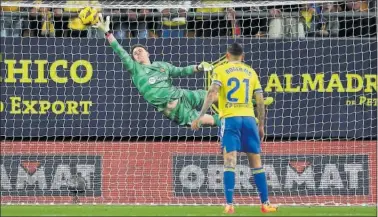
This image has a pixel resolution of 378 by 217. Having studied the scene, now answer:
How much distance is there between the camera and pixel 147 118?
672 inches

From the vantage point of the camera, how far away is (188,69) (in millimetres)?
16844

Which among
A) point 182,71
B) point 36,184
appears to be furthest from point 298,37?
point 36,184

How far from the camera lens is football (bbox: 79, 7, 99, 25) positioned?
16094mm

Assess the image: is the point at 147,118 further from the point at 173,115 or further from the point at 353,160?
the point at 353,160

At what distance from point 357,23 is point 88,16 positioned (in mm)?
4299

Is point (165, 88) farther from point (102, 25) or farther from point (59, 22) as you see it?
point (59, 22)

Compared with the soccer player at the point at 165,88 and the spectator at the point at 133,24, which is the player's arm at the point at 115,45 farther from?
the spectator at the point at 133,24

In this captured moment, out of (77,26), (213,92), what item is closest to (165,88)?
(77,26)

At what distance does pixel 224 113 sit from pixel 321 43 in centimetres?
525

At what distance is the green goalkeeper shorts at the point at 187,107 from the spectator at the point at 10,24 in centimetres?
262

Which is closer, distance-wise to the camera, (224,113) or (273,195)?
(224,113)

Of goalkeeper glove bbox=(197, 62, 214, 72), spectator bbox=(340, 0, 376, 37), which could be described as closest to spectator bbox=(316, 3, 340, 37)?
spectator bbox=(340, 0, 376, 37)

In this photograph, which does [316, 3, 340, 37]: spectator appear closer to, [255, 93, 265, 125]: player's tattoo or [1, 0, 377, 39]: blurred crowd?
[1, 0, 377, 39]: blurred crowd

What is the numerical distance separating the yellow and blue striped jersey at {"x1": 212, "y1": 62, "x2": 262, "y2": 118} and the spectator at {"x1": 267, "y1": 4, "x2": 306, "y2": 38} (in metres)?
5.06
